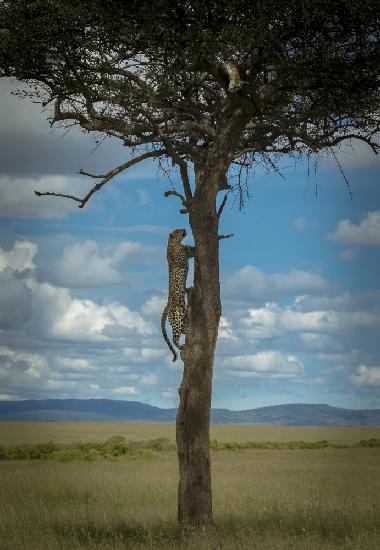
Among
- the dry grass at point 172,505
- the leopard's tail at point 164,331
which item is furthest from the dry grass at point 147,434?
the leopard's tail at point 164,331

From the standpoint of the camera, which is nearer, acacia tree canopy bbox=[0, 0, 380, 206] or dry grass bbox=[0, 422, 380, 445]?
acacia tree canopy bbox=[0, 0, 380, 206]

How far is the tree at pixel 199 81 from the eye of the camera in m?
15.4

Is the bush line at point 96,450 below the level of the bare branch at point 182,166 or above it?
below

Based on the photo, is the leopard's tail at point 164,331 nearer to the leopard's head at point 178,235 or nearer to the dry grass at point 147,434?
the leopard's head at point 178,235

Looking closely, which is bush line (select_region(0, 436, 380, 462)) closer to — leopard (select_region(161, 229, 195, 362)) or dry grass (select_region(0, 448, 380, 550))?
dry grass (select_region(0, 448, 380, 550))

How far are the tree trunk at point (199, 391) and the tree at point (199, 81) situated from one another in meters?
0.02

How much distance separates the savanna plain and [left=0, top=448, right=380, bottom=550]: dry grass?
3 centimetres

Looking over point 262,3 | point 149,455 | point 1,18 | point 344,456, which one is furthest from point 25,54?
point 344,456

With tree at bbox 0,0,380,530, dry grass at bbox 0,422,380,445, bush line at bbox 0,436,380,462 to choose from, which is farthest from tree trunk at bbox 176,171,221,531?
dry grass at bbox 0,422,380,445

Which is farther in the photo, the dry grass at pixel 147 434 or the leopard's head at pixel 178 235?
the dry grass at pixel 147 434

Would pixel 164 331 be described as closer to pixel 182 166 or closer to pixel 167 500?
pixel 182 166

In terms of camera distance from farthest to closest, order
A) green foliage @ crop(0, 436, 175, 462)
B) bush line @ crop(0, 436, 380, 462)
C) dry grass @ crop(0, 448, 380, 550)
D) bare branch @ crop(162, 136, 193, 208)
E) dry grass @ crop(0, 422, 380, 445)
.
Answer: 1. dry grass @ crop(0, 422, 380, 445)
2. bush line @ crop(0, 436, 380, 462)
3. green foliage @ crop(0, 436, 175, 462)
4. bare branch @ crop(162, 136, 193, 208)
5. dry grass @ crop(0, 448, 380, 550)

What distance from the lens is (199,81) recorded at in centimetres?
1733

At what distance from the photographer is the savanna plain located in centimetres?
1509
